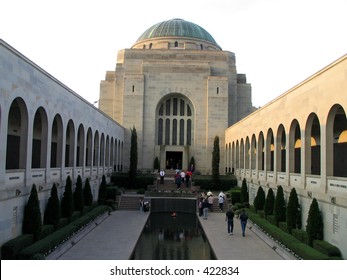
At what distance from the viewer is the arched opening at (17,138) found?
598 inches

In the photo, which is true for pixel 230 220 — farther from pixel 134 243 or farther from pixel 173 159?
pixel 173 159

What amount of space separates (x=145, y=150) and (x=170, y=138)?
3.16m

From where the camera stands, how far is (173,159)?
45875 mm

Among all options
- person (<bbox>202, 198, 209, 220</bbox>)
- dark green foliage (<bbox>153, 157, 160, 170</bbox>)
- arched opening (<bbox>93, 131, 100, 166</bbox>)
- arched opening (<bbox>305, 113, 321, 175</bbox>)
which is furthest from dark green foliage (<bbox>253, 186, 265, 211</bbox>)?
dark green foliage (<bbox>153, 157, 160, 170</bbox>)

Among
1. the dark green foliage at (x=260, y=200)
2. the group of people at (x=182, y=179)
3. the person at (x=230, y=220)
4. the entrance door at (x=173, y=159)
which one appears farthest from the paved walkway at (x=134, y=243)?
Answer: the entrance door at (x=173, y=159)

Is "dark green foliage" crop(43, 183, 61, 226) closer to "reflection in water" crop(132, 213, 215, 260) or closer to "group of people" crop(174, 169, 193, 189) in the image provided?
"reflection in water" crop(132, 213, 215, 260)

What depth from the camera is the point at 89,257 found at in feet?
46.5

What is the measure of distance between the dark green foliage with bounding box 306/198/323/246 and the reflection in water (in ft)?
11.9

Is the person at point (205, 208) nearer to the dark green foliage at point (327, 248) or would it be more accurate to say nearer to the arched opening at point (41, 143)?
the arched opening at point (41, 143)

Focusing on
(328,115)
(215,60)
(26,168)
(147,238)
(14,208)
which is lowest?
(147,238)

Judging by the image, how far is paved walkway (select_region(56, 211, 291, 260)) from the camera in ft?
48.0

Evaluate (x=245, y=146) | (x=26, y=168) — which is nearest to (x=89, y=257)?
(x=26, y=168)

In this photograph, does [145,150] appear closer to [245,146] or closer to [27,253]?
[245,146]

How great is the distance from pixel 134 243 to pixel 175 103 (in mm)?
29084
